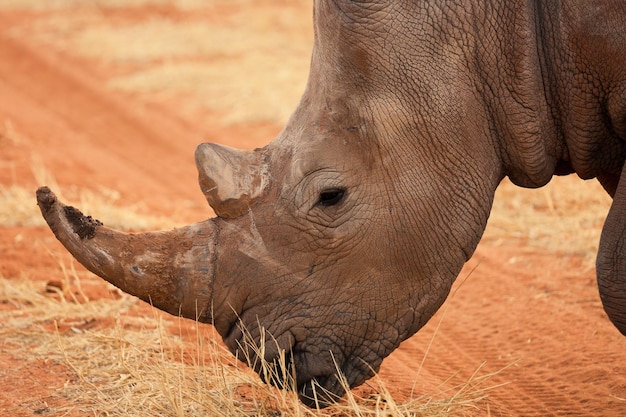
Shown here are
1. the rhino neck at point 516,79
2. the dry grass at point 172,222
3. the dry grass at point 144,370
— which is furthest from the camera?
the dry grass at point 172,222

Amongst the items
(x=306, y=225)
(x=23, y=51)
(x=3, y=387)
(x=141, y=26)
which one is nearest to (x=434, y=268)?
(x=306, y=225)

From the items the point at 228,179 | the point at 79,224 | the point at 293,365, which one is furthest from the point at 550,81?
the point at 79,224

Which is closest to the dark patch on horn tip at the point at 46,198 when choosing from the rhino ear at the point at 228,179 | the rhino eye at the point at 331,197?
the rhino ear at the point at 228,179

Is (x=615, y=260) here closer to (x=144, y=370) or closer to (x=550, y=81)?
(x=550, y=81)

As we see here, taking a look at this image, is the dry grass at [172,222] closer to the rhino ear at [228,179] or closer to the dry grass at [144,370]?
the dry grass at [144,370]

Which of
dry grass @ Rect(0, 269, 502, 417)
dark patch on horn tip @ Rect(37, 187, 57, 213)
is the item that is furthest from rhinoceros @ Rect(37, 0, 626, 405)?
dry grass @ Rect(0, 269, 502, 417)

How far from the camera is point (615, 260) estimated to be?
3.82m

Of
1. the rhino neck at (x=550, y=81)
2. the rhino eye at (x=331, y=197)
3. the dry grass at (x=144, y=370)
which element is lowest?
the dry grass at (x=144, y=370)

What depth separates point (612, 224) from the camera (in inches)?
151

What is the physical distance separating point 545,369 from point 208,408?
1.99m

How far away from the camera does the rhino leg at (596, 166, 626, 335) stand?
3.80 meters

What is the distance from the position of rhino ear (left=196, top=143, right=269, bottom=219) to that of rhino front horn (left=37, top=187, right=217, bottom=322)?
120mm

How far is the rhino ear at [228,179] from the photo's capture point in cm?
394

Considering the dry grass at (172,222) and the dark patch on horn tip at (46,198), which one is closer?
the dark patch on horn tip at (46,198)
